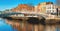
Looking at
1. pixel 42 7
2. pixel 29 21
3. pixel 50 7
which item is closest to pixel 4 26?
pixel 29 21

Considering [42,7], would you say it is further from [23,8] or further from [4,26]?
[4,26]

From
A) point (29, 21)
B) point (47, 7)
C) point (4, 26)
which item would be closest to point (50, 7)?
point (47, 7)

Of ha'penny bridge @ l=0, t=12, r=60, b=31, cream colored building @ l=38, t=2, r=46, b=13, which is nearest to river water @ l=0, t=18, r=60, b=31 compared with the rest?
ha'penny bridge @ l=0, t=12, r=60, b=31

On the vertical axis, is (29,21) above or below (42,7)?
below

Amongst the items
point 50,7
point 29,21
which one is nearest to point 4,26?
point 29,21

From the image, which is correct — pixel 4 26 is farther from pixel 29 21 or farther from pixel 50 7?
pixel 50 7

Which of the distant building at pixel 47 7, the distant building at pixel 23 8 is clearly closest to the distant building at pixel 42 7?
the distant building at pixel 47 7

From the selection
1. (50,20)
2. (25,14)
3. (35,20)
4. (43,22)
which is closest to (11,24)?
(25,14)

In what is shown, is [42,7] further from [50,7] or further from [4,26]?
[4,26]

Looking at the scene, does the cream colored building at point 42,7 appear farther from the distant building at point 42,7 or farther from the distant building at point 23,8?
the distant building at point 23,8

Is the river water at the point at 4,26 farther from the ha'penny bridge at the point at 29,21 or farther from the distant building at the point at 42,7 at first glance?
Answer: the distant building at the point at 42,7

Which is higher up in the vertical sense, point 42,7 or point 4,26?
point 42,7

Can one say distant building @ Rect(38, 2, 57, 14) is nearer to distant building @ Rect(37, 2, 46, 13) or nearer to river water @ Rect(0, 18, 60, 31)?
distant building @ Rect(37, 2, 46, 13)

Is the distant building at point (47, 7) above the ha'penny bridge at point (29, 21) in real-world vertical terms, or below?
above
